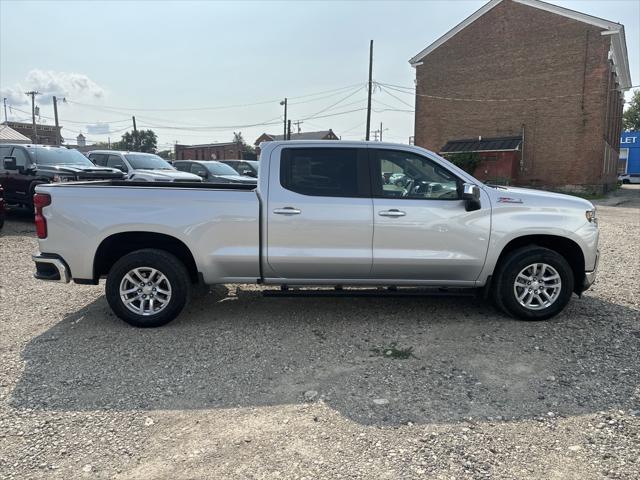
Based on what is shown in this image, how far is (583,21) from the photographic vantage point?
26.3 meters

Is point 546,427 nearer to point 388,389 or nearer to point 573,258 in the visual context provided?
point 388,389

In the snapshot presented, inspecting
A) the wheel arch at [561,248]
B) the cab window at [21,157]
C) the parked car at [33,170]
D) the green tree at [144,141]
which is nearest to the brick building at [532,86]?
the parked car at [33,170]

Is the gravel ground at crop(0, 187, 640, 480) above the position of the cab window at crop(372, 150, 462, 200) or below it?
below

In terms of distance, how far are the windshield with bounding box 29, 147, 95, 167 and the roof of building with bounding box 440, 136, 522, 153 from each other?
2359 centimetres

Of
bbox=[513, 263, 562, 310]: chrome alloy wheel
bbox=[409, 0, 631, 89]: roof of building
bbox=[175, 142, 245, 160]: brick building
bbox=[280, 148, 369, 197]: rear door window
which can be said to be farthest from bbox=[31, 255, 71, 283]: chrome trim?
bbox=[175, 142, 245, 160]: brick building

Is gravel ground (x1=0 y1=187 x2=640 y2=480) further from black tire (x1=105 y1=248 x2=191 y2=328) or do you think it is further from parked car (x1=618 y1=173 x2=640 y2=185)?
parked car (x1=618 y1=173 x2=640 y2=185)

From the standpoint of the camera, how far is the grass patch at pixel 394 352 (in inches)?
170

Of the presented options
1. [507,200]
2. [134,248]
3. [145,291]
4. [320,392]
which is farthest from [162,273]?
[507,200]

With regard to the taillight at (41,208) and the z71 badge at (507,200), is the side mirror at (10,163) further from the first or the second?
the z71 badge at (507,200)

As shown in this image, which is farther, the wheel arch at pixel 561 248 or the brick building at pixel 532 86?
the brick building at pixel 532 86

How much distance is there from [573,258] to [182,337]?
4.31 m

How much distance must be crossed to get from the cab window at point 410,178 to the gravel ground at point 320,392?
56.0 inches

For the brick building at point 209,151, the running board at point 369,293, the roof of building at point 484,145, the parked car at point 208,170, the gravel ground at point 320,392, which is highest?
the brick building at point 209,151

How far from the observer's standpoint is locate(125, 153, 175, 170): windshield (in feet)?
48.1
